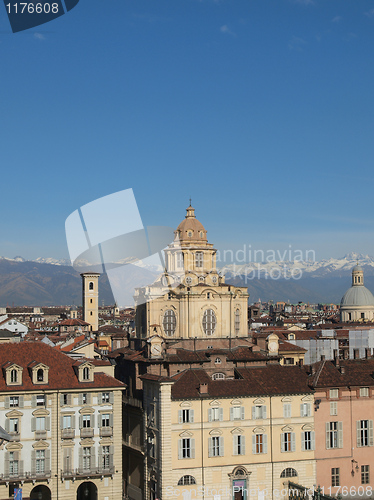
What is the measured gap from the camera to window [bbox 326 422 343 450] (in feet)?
213

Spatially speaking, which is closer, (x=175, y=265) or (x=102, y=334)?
(x=175, y=265)

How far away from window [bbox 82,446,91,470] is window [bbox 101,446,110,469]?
101 cm

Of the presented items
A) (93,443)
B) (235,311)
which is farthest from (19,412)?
(235,311)

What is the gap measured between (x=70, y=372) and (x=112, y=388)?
11.5ft

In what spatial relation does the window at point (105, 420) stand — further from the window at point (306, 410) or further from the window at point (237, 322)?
the window at point (237, 322)

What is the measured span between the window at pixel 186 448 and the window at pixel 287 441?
7.39 meters

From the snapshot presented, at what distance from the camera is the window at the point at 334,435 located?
6481 centimetres

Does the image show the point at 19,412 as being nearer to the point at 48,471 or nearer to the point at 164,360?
the point at 48,471

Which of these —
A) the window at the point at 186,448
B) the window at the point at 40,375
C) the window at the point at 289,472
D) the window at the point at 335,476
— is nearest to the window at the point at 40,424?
the window at the point at 40,375

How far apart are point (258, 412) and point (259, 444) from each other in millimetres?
2465

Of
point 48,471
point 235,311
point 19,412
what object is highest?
point 235,311

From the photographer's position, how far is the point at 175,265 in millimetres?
82125

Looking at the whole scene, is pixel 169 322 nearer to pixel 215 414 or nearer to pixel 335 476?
pixel 215 414

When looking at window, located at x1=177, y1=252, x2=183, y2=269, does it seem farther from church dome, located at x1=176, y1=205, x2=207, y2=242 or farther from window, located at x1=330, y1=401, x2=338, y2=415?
window, located at x1=330, y1=401, x2=338, y2=415
